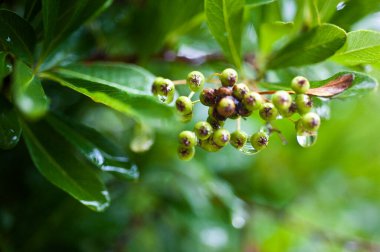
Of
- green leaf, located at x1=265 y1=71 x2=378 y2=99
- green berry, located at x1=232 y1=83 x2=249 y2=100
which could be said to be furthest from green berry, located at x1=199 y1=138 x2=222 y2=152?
green leaf, located at x1=265 y1=71 x2=378 y2=99

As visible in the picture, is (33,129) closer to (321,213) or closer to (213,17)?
(213,17)

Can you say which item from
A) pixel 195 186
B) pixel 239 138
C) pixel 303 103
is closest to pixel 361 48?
pixel 303 103

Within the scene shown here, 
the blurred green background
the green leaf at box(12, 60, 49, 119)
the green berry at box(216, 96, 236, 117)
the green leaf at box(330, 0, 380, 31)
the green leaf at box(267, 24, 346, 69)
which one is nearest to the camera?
the green leaf at box(12, 60, 49, 119)

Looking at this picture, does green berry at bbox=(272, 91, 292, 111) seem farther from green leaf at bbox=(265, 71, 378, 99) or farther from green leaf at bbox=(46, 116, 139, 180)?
green leaf at bbox=(46, 116, 139, 180)

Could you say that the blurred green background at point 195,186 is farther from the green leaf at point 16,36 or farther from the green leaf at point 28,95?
the green leaf at point 28,95

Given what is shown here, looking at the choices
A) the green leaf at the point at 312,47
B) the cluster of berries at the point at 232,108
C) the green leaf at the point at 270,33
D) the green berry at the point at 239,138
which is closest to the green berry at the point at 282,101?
the cluster of berries at the point at 232,108
